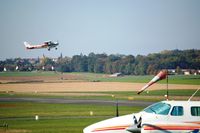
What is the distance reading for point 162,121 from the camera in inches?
624

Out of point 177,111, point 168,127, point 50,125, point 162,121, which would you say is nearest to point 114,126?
point 162,121

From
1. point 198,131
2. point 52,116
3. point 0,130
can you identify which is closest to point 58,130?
point 0,130

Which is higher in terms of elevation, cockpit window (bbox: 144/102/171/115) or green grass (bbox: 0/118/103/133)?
cockpit window (bbox: 144/102/171/115)

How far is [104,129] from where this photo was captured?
16391mm

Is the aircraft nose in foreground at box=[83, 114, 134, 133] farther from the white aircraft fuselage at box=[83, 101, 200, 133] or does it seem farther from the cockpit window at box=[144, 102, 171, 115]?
the cockpit window at box=[144, 102, 171, 115]

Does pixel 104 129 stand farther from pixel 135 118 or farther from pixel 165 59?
pixel 165 59

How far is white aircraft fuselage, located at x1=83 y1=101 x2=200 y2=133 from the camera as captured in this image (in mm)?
15492

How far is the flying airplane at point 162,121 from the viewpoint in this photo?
15.5m

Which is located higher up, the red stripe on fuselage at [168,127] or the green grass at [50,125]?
the red stripe on fuselage at [168,127]

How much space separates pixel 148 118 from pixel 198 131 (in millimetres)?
2140

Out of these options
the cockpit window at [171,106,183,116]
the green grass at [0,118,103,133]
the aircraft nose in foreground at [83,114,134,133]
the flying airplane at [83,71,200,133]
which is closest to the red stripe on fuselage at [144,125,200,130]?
the flying airplane at [83,71,200,133]

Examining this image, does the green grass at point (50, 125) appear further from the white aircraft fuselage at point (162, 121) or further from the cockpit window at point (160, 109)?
the cockpit window at point (160, 109)

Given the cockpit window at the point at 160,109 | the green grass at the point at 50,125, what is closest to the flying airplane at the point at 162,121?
the cockpit window at the point at 160,109

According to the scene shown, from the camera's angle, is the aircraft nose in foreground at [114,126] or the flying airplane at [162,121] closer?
the flying airplane at [162,121]
